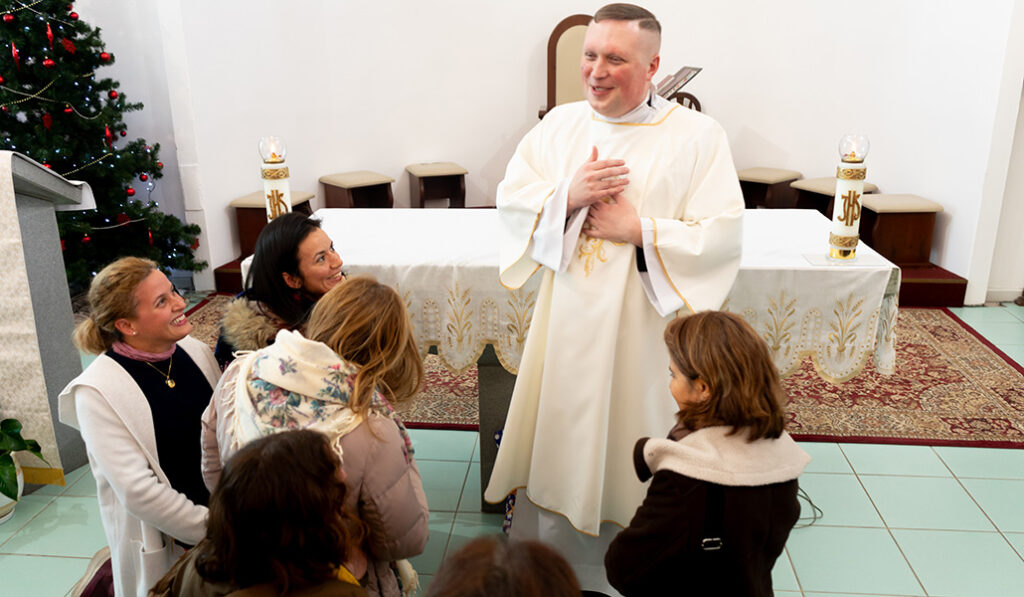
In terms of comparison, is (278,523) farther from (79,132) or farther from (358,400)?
(79,132)

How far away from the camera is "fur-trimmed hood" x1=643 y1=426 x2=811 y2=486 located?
1618mm

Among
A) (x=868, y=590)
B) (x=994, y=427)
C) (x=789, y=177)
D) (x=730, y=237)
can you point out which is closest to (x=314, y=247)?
(x=730, y=237)

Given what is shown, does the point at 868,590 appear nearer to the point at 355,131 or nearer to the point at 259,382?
the point at 259,382

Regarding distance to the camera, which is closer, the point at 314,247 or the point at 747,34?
the point at 314,247

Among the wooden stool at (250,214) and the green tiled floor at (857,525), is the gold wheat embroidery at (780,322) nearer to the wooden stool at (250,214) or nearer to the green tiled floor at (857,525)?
the green tiled floor at (857,525)

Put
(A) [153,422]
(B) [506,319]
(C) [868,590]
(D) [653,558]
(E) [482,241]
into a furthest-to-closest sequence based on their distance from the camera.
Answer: (E) [482,241], (B) [506,319], (C) [868,590], (A) [153,422], (D) [653,558]

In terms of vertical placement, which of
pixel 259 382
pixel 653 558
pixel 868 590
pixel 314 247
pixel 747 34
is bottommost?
pixel 868 590

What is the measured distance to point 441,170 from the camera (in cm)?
739

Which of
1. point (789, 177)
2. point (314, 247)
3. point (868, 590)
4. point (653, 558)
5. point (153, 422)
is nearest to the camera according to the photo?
point (653, 558)

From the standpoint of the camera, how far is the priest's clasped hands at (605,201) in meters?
2.38

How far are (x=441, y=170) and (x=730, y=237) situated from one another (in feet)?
17.1

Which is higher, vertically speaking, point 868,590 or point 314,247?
point 314,247

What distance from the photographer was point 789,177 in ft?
22.8

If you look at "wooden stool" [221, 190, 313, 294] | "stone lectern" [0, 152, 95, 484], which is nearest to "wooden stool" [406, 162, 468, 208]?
"wooden stool" [221, 190, 313, 294]
